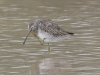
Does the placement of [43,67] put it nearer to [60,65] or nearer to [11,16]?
[60,65]

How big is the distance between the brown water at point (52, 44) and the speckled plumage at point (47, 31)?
272 mm

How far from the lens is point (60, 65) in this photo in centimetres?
1223

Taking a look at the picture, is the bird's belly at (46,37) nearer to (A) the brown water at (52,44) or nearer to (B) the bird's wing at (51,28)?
(B) the bird's wing at (51,28)

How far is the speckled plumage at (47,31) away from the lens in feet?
45.4

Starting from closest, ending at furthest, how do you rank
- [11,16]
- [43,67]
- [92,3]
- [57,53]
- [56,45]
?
[43,67] → [57,53] → [56,45] → [11,16] → [92,3]

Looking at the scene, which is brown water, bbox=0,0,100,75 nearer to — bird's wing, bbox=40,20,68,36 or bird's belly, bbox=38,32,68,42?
bird's belly, bbox=38,32,68,42

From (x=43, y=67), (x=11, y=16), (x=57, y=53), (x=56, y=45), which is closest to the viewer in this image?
(x=43, y=67)

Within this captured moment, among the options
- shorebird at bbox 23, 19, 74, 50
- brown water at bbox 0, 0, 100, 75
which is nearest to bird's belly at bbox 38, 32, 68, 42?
shorebird at bbox 23, 19, 74, 50

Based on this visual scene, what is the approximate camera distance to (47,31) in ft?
45.5

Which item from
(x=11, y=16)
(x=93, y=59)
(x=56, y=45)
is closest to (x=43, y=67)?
(x=93, y=59)

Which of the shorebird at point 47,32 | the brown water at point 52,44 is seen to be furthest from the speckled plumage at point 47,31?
the brown water at point 52,44

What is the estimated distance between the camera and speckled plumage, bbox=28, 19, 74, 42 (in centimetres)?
1384

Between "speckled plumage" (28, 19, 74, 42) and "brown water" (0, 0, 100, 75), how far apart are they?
27 cm

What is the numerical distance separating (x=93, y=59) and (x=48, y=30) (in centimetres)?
186
